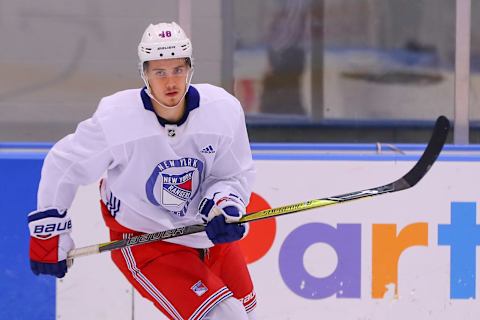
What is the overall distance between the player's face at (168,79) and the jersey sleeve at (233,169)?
0.21m

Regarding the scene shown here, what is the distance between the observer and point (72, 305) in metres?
3.83

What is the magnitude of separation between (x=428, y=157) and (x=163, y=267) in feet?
2.58

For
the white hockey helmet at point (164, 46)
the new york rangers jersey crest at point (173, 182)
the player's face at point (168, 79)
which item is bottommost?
the new york rangers jersey crest at point (173, 182)

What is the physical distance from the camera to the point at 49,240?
119 inches

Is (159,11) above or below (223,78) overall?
above

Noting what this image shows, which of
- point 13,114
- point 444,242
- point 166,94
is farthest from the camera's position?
point 13,114

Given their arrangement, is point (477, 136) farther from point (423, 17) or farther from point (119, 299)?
point (119, 299)

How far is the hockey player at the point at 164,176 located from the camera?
2.91 m

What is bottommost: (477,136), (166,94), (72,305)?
(72,305)

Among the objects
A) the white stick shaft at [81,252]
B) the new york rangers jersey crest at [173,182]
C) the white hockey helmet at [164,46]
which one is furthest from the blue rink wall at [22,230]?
the white hockey helmet at [164,46]

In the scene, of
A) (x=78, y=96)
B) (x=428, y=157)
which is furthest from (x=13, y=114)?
(x=428, y=157)

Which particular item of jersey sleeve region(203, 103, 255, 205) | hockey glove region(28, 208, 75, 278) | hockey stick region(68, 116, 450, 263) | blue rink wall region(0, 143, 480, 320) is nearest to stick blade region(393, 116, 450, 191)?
hockey stick region(68, 116, 450, 263)

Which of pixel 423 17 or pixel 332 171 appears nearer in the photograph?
pixel 332 171

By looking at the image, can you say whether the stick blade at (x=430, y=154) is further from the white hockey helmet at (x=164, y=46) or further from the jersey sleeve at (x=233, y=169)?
the white hockey helmet at (x=164, y=46)
